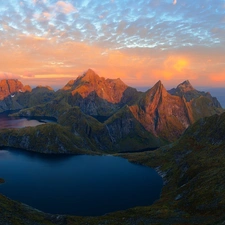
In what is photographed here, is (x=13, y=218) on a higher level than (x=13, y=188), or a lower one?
higher

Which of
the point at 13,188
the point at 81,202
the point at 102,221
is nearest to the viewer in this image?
the point at 102,221

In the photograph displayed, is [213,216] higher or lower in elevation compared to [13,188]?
higher

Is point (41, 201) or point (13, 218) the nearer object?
point (13, 218)

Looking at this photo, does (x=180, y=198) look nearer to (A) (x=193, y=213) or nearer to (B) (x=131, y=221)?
(A) (x=193, y=213)

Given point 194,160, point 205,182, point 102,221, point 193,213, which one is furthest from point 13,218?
point 194,160

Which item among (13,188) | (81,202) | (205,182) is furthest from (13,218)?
(205,182)

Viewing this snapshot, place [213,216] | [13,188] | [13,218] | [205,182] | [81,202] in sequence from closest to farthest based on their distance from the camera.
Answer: [213,216] < [13,218] < [205,182] < [81,202] < [13,188]

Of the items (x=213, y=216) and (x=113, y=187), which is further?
(x=113, y=187)

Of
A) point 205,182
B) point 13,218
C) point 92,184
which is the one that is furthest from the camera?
point 92,184

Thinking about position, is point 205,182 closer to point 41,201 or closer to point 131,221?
point 131,221
